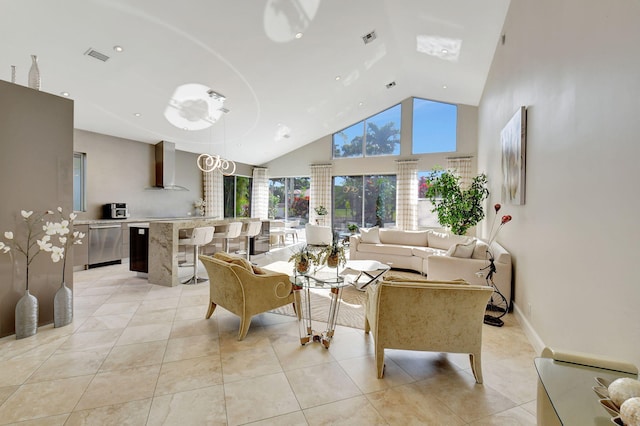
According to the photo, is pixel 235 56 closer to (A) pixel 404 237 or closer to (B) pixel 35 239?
(B) pixel 35 239

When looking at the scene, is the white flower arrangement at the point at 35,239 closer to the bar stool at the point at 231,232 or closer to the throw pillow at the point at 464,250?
the bar stool at the point at 231,232

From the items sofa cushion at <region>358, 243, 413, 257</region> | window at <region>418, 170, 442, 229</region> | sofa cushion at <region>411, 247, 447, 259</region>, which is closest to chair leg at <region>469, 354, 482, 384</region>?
sofa cushion at <region>411, 247, 447, 259</region>

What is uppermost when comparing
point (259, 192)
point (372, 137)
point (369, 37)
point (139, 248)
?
point (369, 37)

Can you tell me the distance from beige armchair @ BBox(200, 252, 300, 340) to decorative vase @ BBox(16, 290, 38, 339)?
1.57m

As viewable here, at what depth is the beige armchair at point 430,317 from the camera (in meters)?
2.04

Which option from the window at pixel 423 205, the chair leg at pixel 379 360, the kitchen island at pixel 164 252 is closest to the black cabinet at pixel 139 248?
the kitchen island at pixel 164 252

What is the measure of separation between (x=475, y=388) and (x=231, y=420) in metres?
1.66

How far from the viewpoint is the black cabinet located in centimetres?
476

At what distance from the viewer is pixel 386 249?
18.7ft

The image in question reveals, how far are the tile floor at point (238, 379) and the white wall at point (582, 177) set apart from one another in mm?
654

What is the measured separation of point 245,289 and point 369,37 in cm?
472

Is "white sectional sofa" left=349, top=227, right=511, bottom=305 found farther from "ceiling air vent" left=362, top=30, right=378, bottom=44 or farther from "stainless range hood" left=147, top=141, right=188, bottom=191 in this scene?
"stainless range hood" left=147, top=141, right=188, bottom=191

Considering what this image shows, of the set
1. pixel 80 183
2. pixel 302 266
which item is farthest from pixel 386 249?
pixel 80 183

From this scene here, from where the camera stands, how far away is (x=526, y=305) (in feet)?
9.88
